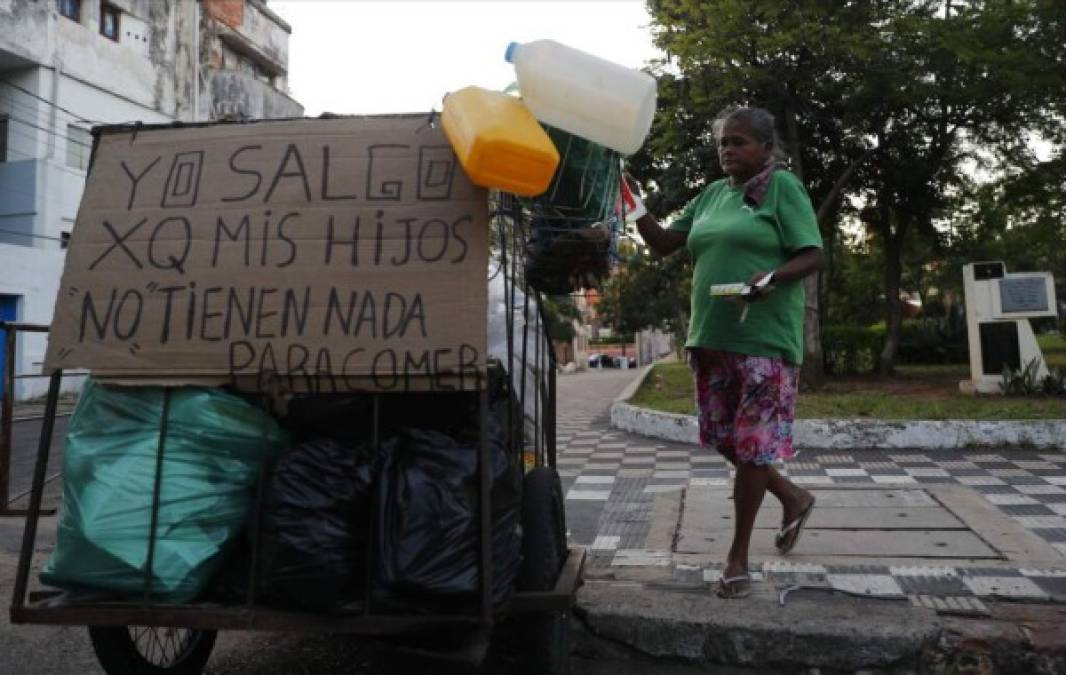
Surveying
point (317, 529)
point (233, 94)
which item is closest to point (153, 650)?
point (317, 529)

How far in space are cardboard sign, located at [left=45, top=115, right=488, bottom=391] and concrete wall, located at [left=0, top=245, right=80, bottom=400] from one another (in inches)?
604

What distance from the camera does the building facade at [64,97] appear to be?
17.0 meters

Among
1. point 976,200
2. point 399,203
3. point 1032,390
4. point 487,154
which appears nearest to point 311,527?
point 399,203

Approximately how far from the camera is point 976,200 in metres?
A: 14.3

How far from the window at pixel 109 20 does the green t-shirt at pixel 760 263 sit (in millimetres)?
20976

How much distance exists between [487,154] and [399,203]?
1.16 feet

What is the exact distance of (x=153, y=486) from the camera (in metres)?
2.12

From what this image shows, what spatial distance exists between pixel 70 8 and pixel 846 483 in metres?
20.2

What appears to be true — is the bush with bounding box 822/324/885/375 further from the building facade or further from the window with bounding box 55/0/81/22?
the window with bounding box 55/0/81/22

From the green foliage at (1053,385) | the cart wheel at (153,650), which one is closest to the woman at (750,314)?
the cart wheel at (153,650)

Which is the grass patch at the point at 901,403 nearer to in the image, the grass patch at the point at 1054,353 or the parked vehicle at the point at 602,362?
the grass patch at the point at 1054,353

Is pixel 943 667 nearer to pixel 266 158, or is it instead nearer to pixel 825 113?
pixel 266 158

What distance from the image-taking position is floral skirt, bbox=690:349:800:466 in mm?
2863

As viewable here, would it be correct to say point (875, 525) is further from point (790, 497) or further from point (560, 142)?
point (560, 142)
